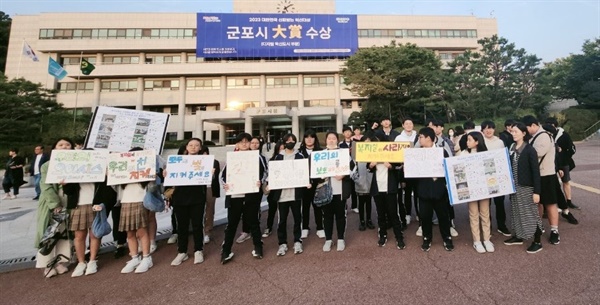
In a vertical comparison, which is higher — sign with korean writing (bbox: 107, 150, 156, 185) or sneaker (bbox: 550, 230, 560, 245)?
sign with korean writing (bbox: 107, 150, 156, 185)

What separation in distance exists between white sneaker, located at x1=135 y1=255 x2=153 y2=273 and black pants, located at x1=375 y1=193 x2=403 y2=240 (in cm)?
355

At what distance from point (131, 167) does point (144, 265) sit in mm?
1434

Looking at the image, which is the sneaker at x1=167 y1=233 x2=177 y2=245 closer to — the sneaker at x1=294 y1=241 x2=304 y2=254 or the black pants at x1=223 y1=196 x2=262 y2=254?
the black pants at x1=223 y1=196 x2=262 y2=254

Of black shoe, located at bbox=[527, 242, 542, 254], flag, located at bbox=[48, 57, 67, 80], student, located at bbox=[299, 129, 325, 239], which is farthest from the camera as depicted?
flag, located at bbox=[48, 57, 67, 80]

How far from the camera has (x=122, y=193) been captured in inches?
146

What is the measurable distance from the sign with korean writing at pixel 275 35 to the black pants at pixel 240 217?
32.9m

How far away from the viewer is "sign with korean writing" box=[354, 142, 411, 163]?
3990 millimetres

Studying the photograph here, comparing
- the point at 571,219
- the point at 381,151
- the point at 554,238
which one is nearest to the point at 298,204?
the point at 381,151

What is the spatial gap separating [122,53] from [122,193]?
134 ft

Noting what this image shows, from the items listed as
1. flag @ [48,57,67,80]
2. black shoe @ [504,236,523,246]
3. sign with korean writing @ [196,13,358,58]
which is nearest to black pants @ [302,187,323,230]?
black shoe @ [504,236,523,246]

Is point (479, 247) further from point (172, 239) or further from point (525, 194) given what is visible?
point (172, 239)

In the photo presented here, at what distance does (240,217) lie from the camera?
391 cm

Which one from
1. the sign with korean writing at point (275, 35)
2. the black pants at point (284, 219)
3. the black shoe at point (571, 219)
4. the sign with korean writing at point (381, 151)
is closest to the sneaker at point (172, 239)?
the black pants at point (284, 219)

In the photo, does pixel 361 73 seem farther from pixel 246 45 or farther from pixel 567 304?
pixel 567 304
